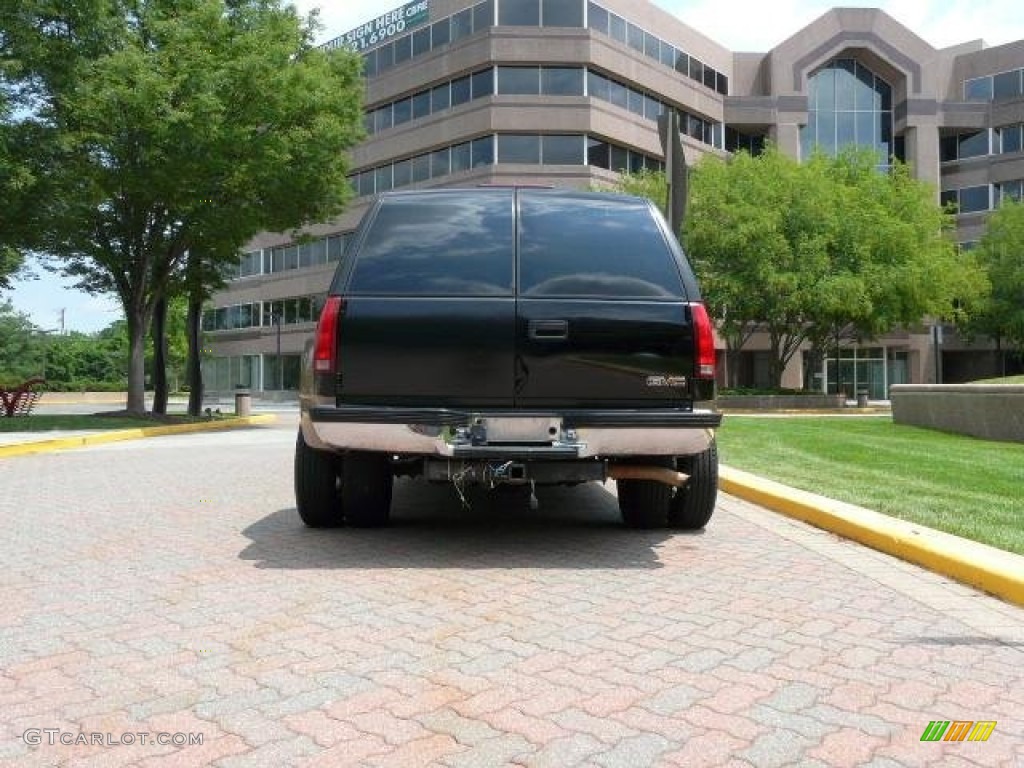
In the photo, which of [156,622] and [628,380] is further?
[628,380]

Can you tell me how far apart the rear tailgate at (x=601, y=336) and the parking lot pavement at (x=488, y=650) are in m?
1.01

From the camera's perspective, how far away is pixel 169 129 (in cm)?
1845

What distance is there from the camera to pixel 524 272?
17.4ft

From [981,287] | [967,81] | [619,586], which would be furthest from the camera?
[967,81]

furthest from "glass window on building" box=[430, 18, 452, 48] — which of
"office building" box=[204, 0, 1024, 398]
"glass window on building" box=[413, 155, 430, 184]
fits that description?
"glass window on building" box=[413, 155, 430, 184]

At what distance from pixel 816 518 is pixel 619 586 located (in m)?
2.70

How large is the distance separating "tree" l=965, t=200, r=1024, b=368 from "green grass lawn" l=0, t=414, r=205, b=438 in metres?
38.5

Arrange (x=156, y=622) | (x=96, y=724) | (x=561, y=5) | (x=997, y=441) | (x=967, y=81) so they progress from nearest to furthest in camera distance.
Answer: (x=96, y=724) < (x=156, y=622) < (x=997, y=441) < (x=561, y=5) < (x=967, y=81)

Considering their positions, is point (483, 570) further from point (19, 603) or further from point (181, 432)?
point (181, 432)

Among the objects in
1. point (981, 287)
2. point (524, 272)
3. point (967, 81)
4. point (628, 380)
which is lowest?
point (628, 380)

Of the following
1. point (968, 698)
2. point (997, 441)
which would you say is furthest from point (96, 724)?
point (997, 441)

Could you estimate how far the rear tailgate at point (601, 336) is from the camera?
508cm

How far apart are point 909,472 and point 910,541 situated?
14.7 ft

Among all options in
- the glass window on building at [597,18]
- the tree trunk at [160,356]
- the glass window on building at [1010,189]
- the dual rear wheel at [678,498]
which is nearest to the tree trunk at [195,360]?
the tree trunk at [160,356]
